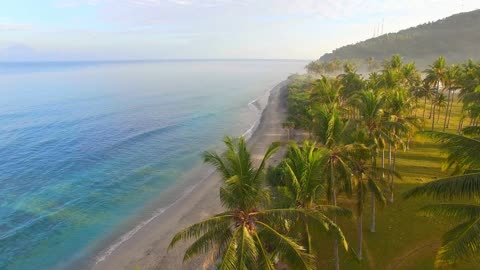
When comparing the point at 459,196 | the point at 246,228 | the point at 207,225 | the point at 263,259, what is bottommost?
the point at 263,259

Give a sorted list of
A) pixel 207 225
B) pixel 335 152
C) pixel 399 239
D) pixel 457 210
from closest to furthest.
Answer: pixel 457 210
pixel 207 225
pixel 335 152
pixel 399 239

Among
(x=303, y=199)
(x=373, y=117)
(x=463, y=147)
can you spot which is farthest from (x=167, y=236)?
(x=463, y=147)

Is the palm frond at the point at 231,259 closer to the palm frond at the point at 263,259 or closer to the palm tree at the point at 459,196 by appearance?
the palm frond at the point at 263,259

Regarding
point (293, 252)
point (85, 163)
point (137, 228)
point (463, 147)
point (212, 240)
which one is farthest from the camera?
point (85, 163)

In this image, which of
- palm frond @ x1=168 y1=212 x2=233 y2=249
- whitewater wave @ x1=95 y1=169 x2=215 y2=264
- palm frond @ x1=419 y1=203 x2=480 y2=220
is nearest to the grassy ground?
palm frond @ x1=419 y1=203 x2=480 y2=220

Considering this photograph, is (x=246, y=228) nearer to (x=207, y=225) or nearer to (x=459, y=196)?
(x=207, y=225)

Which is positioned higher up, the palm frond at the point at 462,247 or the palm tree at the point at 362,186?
the palm frond at the point at 462,247

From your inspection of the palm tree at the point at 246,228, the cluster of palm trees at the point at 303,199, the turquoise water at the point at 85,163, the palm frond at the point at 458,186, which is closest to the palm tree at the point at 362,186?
the cluster of palm trees at the point at 303,199
